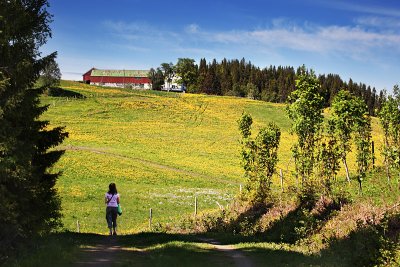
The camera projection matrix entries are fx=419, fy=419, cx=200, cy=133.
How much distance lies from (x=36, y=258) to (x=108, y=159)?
43.8 meters

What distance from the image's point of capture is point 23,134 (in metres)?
15.0

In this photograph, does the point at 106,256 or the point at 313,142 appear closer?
the point at 106,256

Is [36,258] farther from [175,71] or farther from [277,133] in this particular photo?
[175,71]

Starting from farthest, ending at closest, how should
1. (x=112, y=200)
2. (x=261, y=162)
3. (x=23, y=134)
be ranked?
(x=261, y=162) < (x=112, y=200) < (x=23, y=134)

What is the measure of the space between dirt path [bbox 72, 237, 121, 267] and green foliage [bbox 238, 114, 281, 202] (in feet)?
40.2

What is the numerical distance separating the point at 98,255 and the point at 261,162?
52.5 ft

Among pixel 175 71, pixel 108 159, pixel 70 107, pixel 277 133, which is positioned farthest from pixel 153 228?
pixel 175 71

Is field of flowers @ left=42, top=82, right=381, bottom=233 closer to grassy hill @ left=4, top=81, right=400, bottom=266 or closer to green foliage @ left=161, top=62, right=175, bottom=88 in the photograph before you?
grassy hill @ left=4, top=81, right=400, bottom=266

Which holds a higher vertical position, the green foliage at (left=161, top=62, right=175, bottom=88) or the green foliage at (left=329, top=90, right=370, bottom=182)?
the green foliage at (left=161, top=62, right=175, bottom=88)

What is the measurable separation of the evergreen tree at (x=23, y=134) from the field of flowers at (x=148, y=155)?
1252 cm

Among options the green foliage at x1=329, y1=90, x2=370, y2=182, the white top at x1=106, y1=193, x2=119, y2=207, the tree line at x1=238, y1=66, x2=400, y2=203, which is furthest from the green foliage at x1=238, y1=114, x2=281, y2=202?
the white top at x1=106, y1=193, x2=119, y2=207

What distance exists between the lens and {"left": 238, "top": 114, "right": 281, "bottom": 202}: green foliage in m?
26.0

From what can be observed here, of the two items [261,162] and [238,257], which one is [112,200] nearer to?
[238,257]

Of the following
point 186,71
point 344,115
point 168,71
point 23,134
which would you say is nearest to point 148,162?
point 344,115
